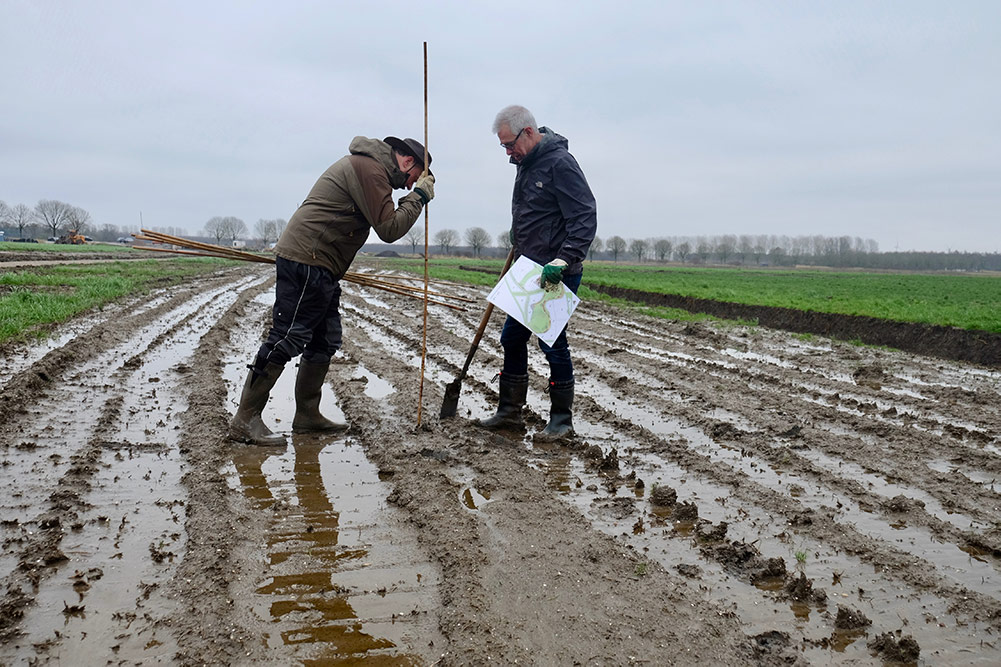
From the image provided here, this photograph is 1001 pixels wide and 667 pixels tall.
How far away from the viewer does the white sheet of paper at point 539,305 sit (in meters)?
5.30

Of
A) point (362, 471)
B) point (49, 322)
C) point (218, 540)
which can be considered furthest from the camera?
point (49, 322)

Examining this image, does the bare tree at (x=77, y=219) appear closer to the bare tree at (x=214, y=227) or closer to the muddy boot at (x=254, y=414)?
the bare tree at (x=214, y=227)

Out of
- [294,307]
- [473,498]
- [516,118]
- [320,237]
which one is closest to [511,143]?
[516,118]

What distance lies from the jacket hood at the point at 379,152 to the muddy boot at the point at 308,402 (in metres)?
1.59

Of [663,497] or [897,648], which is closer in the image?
[897,648]

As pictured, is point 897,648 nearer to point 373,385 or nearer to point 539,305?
point 539,305

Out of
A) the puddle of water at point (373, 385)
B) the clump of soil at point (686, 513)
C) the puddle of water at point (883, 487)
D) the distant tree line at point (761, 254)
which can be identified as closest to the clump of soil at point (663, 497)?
the clump of soil at point (686, 513)

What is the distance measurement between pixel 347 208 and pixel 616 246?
421 ft

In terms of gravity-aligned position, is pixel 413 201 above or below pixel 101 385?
above

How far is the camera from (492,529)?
3576 millimetres

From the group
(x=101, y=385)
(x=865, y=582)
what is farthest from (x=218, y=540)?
(x=101, y=385)

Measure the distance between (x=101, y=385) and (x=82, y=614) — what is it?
449 centimetres

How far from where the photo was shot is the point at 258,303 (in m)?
16.0

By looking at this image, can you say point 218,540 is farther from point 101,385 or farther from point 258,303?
point 258,303
